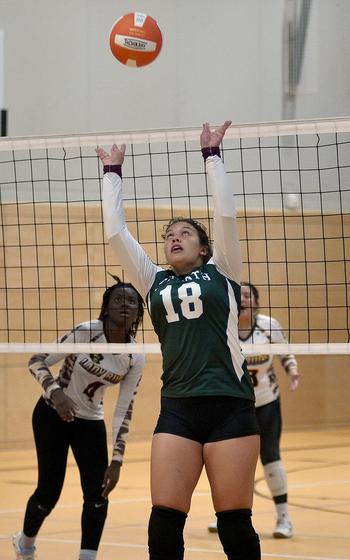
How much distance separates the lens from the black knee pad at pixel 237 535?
4156 mm

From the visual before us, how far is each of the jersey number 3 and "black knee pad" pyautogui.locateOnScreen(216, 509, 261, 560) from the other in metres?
0.84

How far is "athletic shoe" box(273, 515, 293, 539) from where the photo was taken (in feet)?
24.0

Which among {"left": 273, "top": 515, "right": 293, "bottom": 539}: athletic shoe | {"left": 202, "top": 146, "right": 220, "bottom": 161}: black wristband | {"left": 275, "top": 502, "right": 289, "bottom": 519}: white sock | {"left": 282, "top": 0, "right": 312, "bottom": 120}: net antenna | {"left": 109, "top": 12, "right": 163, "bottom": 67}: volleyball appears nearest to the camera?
{"left": 202, "top": 146, "right": 220, "bottom": 161}: black wristband

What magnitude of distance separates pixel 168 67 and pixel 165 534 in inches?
393

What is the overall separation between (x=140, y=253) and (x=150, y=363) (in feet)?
29.0

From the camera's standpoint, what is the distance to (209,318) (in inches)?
170

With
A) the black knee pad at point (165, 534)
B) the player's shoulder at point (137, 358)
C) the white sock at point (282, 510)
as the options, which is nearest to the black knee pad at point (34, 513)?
the player's shoulder at point (137, 358)

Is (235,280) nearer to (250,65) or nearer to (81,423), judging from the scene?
(81,423)

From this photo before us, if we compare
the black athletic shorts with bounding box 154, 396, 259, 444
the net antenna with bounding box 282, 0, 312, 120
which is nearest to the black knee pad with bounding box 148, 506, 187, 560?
the black athletic shorts with bounding box 154, 396, 259, 444

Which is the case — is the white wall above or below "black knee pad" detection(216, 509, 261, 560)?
above

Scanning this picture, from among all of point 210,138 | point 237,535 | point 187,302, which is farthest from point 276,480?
point 210,138

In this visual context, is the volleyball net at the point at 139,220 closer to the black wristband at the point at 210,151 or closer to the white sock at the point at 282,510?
the white sock at the point at 282,510

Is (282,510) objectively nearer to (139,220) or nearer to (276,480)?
(276,480)

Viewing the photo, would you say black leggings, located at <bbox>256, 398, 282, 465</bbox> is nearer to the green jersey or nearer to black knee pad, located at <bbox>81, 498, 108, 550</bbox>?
black knee pad, located at <bbox>81, 498, 108, 550</bbox>
